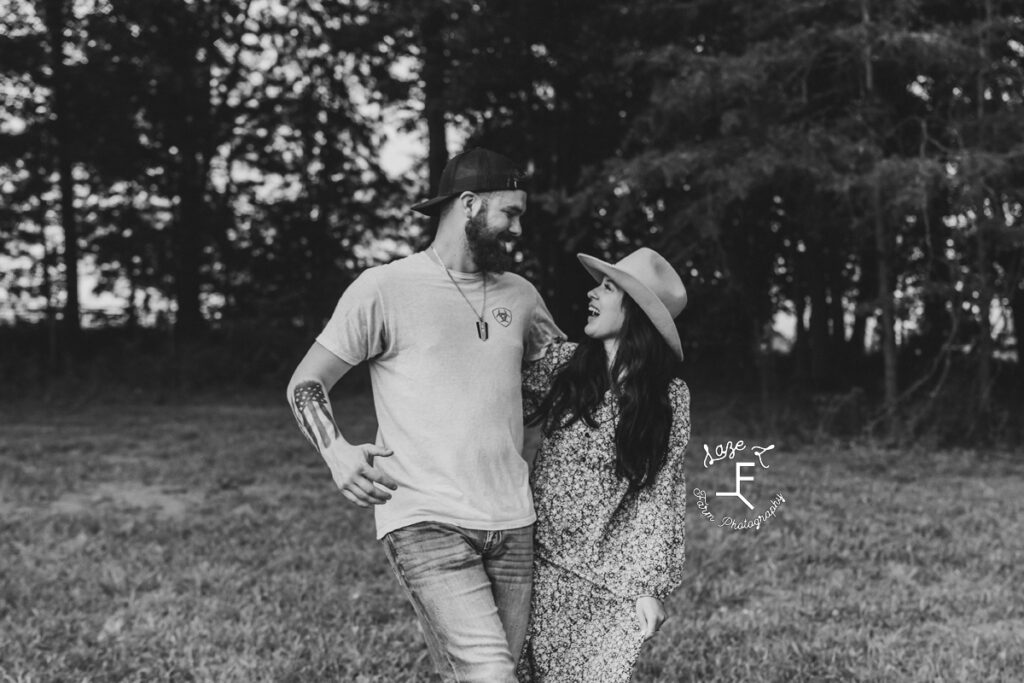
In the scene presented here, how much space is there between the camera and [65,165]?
2238cm

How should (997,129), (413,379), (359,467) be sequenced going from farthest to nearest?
1. (997,129)
2. (413,379)
3. (359,467)

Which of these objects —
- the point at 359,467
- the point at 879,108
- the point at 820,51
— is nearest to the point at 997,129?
the point at 879,108

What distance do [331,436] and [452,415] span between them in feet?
1.15

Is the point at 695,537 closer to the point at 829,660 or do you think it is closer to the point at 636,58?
the point at 829,660

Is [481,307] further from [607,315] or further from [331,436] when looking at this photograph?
[331,436]

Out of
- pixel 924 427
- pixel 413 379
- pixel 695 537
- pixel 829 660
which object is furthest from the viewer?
pixel 924 427

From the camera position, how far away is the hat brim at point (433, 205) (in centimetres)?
300

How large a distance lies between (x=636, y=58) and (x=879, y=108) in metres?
3.03

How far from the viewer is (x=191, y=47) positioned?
21688mm

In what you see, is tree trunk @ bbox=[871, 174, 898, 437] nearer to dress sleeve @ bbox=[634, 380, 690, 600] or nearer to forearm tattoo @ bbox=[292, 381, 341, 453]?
dress sleeve @ bbox=[634, 380, 690, 600]

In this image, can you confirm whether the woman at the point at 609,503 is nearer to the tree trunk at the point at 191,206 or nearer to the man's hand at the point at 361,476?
the man's hand at the point at 361,476

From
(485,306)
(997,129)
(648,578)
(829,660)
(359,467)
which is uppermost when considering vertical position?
(997,129)

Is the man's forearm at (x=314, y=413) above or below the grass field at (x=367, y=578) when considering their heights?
above

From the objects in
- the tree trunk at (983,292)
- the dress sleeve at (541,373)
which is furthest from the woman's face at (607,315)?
the tree trunk at (983,292)
